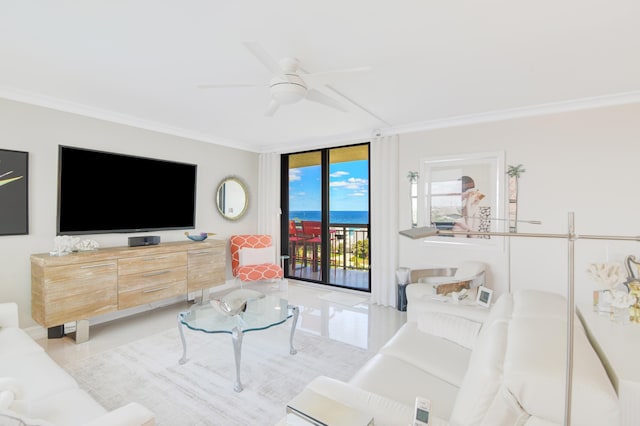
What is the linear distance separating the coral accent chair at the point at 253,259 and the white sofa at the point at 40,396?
2639 millimetres

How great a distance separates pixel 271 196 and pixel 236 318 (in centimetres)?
309

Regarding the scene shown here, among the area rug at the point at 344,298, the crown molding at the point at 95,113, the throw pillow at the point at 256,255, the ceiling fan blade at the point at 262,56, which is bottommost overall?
the area rug at the point at 344,298

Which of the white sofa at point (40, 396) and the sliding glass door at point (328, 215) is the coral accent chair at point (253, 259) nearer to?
the sliding glass door at point (328, 215)

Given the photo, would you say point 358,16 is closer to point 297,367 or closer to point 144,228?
point 297,367

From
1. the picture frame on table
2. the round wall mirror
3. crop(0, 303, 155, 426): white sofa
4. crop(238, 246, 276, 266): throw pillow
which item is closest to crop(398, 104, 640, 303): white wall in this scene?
the picture frame on table

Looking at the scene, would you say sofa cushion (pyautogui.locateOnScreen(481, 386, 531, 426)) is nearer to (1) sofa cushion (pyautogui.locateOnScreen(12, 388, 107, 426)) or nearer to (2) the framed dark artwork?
(1) sofa cushion (pyautogui.locateOnScreen(12, 388, 107, 426))

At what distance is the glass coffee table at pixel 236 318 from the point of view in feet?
7.79

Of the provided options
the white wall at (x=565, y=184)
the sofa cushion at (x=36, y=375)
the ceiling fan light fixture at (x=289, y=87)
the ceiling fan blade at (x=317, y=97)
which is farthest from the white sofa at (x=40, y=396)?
the white wall at (x=565, y=184)

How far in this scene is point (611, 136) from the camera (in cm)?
304

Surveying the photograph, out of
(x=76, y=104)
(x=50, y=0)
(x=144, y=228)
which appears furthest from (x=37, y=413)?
(x=76, y=104)

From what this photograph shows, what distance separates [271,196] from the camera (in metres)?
5.49

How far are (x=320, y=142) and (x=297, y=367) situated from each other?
3.49m

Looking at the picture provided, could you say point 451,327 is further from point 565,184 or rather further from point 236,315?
point 565,184

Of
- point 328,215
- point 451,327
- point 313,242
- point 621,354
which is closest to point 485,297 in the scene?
point 451,327
